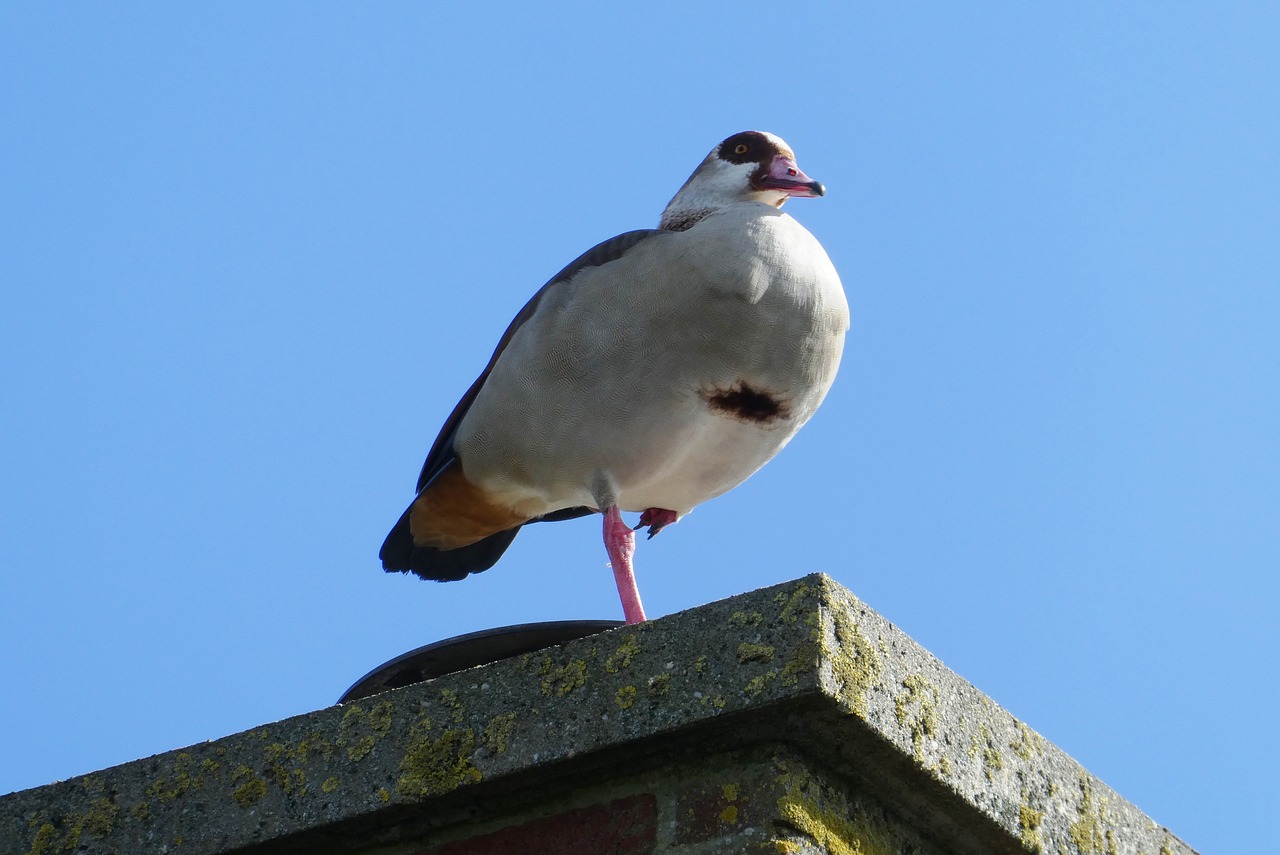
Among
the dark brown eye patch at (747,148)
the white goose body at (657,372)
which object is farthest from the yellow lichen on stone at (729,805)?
the dark brown eye patch at (747,148)

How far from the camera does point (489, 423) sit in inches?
172

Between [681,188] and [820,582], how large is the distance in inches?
127

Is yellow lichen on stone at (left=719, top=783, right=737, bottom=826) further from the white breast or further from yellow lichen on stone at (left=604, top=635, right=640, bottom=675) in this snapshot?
the white breast

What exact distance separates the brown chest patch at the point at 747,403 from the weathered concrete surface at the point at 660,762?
1593 mm

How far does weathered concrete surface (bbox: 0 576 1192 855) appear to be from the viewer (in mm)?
2180

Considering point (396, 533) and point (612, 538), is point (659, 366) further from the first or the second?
point (396, 533)

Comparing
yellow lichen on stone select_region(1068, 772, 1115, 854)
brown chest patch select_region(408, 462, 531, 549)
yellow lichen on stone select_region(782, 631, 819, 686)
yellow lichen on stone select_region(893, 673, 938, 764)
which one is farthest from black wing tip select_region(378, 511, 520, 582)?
yellow lichen on stone select_region(782, 631, 819, 686)

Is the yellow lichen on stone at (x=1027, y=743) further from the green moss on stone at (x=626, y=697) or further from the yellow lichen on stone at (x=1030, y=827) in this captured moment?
the green moss on stone at (x=626, y=697)

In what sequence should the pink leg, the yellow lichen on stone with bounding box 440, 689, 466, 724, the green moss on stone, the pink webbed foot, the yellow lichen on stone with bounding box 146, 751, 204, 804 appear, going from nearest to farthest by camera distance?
1. the green moss on stone
2. the yellow lichen on stone with bounding box 440, 689, 466, 724
3. the yellow lichen on stone with bounding box 146, 751, 204, 804
4. the pink leg
5. the pink webbed foot

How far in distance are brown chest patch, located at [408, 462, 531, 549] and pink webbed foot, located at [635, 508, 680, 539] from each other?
0.40 metres

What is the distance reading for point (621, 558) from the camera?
4.20 metres

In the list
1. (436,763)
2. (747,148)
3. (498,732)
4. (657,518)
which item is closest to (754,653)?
(498,732)

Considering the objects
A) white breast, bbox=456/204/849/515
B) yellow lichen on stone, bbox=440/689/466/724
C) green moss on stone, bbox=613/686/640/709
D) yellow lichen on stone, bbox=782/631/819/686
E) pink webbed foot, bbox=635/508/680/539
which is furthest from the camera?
pink webbed foot, bbox=635/508/680/539

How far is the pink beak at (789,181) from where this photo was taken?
5047mm
